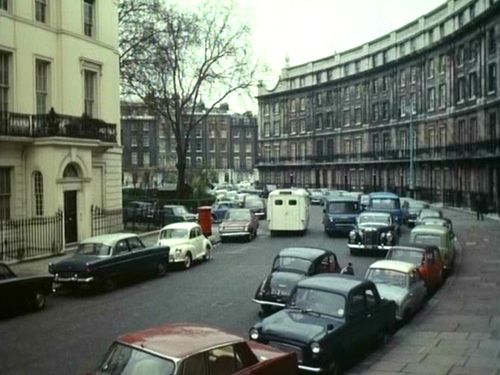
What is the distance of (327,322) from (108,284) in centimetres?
944

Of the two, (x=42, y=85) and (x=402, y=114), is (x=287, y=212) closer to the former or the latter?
(x=42, y=85)

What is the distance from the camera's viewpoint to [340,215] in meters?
33.2

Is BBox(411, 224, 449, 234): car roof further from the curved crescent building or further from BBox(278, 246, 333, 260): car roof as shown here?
the curved crescent building

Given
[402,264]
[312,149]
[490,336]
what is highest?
[312,149]

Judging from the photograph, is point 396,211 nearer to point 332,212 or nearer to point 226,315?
point 332,212

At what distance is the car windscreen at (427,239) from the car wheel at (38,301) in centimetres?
1312

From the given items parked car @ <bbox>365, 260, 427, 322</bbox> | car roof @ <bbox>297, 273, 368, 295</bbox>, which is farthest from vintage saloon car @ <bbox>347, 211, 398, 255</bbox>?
car roof @ <bbox>297, 273, 368, 295</bbox>

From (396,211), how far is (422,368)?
25.0m

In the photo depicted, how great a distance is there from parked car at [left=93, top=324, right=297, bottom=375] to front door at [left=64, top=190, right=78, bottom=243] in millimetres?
20381

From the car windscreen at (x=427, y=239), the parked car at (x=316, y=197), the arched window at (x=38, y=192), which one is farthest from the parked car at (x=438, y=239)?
the parked car at (x=316, y=197)

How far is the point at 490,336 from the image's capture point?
536 inches

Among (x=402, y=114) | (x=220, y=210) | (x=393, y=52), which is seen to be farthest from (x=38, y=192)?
(x=393, y=52)

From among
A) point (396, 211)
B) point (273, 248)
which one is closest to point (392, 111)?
point (396, 211)

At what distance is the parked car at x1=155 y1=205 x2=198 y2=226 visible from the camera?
37375mm
